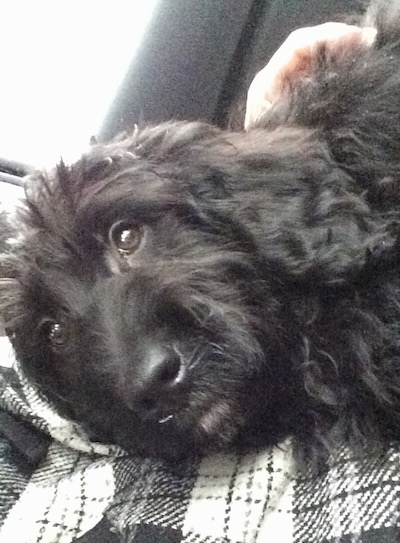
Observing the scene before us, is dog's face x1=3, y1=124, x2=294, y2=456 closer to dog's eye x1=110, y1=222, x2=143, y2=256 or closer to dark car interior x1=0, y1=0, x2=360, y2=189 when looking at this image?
dog's eye x1=110, y1=222, x2=143, y2=256

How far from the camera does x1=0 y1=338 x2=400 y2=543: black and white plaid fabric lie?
2.99ft

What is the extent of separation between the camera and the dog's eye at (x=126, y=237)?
40.9 inches

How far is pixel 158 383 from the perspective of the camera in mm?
904

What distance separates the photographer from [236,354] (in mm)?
946

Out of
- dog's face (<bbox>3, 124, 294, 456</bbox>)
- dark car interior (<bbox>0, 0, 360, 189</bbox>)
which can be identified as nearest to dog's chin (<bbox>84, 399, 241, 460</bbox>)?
dog's face (<bbox>3, 124, 294, 456</bbox>)

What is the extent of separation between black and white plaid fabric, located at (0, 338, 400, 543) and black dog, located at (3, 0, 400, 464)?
1.7 inches

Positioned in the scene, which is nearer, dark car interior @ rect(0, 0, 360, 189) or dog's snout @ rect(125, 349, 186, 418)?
dog's snout @ rect(125, 349, 186, 418)

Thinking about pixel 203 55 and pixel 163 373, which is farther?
pixel 203 55

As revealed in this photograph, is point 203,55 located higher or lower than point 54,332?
higher

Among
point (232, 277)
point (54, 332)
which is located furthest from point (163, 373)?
point (54, 332)

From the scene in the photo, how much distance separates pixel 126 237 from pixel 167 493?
0.94ft

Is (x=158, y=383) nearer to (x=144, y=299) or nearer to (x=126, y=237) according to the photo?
(x=144, y=299)

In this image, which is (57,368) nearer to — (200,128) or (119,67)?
(200,128)

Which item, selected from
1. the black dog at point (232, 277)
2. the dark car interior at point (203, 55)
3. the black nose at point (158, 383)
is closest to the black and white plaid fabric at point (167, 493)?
the black dog at point (232, 277)
